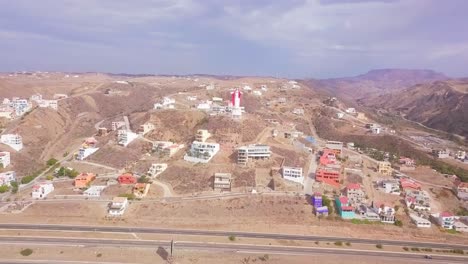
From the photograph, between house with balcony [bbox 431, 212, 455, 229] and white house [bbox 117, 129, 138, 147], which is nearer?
house with balcony [bbox 431, 212, 455, 229]

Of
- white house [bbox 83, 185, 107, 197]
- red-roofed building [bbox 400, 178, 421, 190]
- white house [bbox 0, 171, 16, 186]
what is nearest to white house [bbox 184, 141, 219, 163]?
white house [bbox 83, 185, 107, 197]

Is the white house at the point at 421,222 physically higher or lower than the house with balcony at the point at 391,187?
lower

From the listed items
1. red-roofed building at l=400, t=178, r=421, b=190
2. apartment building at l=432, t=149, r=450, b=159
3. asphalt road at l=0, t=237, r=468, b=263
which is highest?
apartment building at l=432, t=149, r=450, b=159

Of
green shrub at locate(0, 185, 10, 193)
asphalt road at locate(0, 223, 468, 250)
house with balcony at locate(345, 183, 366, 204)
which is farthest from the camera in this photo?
green shrub at locate(0, 185, 10, 193)

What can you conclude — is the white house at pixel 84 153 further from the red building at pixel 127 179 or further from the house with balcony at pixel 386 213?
the house with balcony at pixel 386 213

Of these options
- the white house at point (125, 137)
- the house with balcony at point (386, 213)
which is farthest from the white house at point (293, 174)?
the white house at point (125, 137)

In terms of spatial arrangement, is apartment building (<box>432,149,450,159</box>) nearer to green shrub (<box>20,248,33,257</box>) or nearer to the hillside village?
the hillside village
